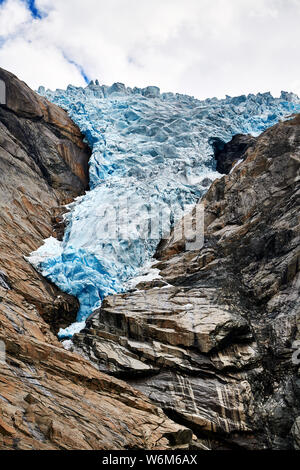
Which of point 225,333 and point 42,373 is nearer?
point 42,373

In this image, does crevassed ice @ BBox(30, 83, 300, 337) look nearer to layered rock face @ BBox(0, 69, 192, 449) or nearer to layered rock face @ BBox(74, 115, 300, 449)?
layered rock face @ BBox(0, 69, 192, 449)

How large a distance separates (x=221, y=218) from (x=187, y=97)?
2662 centimetres

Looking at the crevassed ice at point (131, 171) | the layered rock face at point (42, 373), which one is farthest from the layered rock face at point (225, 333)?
the crevassed ice at point (131, 171)

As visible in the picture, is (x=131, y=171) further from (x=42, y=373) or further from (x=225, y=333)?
(x=42, y=373)

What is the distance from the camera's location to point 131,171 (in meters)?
26.5

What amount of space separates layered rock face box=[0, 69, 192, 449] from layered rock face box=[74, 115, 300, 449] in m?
1.05

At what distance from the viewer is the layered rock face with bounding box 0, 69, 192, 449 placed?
7391 mm

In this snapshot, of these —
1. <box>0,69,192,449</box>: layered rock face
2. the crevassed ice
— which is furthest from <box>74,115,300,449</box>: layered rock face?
the crevassed ice

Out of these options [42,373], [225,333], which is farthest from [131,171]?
[42,373]

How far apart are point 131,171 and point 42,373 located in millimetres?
19167

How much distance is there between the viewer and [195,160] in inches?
1115

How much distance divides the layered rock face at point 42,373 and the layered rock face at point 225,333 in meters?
1.05

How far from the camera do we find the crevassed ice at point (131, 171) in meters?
18.2

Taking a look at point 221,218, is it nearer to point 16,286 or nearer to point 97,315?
point 97,315
